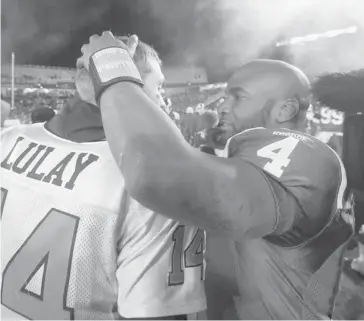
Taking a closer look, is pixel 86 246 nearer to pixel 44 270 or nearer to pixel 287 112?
pixel 44 270

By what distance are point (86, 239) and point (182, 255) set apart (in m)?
0.13

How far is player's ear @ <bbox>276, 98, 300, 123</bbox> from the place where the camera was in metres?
0.53

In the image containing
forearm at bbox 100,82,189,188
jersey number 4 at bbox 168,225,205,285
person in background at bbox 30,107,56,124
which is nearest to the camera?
forearm at bbox 100,82,189,188

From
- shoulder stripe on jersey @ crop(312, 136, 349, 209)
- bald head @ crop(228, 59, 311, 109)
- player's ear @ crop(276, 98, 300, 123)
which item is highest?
bald head @ crop(228, 59, 311, 109)

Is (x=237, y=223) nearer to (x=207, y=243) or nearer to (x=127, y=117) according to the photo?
(x=127, y=117)

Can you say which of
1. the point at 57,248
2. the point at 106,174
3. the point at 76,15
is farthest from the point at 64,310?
the point at 76,15

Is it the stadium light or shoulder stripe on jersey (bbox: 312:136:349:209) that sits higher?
the stadium light

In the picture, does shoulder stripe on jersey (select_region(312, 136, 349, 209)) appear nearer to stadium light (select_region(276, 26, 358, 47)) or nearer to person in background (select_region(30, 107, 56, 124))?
stadium light (select_region(276, 26, 358, 47))

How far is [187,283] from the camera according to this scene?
0.51m

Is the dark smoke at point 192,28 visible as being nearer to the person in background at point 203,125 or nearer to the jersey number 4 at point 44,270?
the person in background at point 203,125

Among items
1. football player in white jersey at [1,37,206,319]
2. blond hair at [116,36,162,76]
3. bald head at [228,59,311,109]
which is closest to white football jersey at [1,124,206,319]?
football player in white jersey at [1,37,206,319]

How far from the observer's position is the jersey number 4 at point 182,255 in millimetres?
487

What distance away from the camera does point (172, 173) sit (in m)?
0.27

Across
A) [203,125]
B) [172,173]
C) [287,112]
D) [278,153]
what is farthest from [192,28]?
[172,173]
